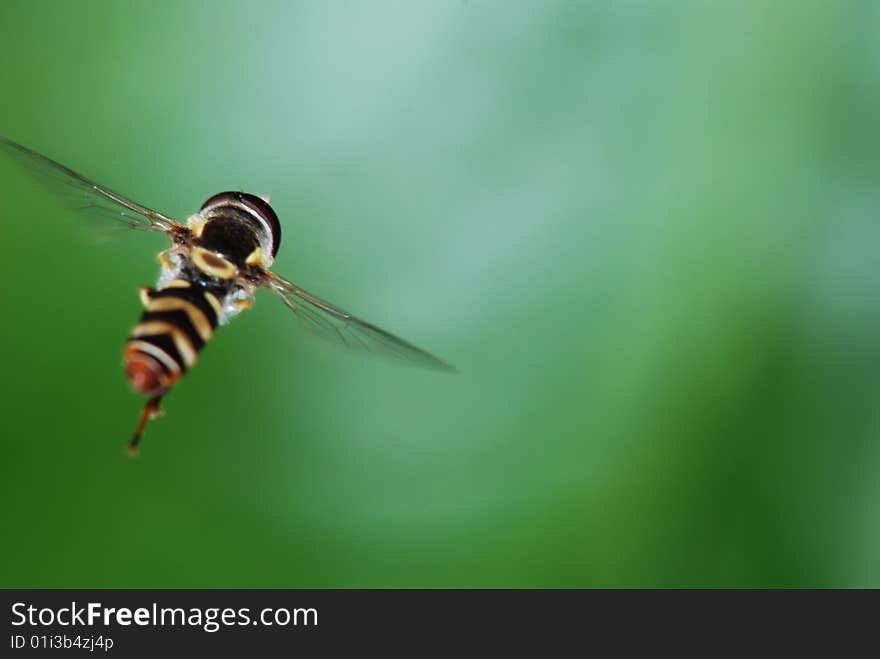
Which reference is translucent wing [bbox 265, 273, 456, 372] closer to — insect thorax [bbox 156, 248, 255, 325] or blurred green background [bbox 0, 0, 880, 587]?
insect thorax [bbox 156, 248, 255, 325]

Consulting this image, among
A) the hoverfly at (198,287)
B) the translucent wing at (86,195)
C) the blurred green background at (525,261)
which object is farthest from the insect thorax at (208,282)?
the blurred green background at (525,261)

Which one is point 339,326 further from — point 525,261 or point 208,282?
point 525,261

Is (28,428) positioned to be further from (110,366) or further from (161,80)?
(161,80)

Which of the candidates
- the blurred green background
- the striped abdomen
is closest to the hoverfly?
the striped abdomen

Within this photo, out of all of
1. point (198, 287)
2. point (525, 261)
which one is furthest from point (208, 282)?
point (525, 261)

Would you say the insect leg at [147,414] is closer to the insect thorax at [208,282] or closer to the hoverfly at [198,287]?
the hoverfly at [198,287]

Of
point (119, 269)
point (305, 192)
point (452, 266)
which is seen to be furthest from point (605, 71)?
point (119, 269)
